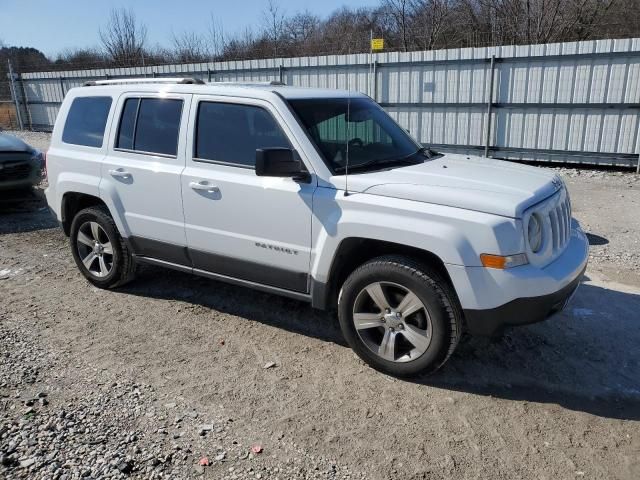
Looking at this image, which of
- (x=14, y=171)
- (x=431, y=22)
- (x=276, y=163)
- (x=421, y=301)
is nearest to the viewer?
(x=421, y=301)

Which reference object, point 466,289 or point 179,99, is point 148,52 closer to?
point 179,99

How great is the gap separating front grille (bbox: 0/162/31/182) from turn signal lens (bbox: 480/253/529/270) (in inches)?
311

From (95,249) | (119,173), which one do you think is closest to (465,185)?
(119,173)

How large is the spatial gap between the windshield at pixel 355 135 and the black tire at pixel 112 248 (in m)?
2.20

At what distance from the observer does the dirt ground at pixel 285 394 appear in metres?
2.87

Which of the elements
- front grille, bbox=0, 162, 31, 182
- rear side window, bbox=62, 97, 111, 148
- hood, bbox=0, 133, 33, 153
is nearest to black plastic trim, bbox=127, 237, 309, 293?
rear side window, bbox=62, 97, 111, 148

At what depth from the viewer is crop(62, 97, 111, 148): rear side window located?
5.00 metres

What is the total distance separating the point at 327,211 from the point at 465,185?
36.5 inches

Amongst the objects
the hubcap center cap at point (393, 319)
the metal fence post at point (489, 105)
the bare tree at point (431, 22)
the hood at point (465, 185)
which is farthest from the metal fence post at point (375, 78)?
the hubcap center cap at point (393, 319)

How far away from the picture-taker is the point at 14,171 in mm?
8492

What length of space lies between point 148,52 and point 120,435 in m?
28.1

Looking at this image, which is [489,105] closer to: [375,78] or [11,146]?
[375,78]

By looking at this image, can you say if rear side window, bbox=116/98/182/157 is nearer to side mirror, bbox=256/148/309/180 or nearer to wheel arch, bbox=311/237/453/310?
side mirror, bbox=256/148/309/180

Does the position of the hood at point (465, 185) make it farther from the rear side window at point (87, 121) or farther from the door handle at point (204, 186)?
the rear side window at point (87, 121)
